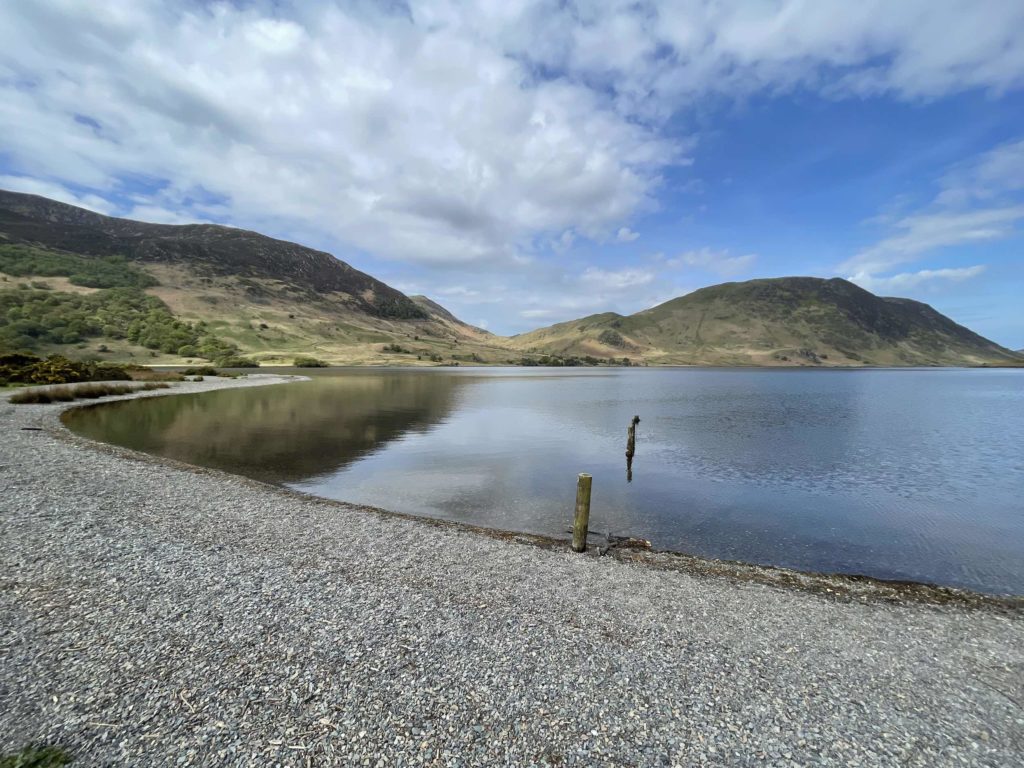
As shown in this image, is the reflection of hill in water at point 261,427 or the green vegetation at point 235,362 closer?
the reflection of hill in water at point 261,427

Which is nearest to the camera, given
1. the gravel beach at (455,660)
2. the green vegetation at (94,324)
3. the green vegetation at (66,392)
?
the gravel beach at (455,660)

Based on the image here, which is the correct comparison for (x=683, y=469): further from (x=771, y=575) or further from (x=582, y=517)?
(x=582, y=517)

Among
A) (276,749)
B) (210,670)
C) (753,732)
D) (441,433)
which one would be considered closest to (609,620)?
(753,732)

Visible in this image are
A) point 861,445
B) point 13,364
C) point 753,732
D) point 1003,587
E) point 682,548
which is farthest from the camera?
point 13,364

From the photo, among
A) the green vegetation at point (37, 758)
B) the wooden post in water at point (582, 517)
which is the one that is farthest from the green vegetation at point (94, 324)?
the wooden post in water at point (582, 517)

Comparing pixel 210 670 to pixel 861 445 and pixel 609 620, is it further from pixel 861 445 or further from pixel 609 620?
pixel 861 445

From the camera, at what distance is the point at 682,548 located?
15.9 meters

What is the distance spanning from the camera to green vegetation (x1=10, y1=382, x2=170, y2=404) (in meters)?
41.8

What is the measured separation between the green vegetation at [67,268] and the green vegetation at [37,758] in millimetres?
217300

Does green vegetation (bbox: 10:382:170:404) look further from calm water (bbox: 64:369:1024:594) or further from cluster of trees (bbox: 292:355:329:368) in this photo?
cluster of trees (bbox: 292:355:329:368)

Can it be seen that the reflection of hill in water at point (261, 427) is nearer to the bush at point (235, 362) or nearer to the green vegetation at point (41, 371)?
the green vegetation at point (41, 371)

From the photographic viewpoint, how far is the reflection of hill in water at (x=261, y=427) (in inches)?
1053

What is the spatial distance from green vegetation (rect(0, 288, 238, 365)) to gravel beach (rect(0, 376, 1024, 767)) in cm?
12092

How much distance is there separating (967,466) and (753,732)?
111ft
